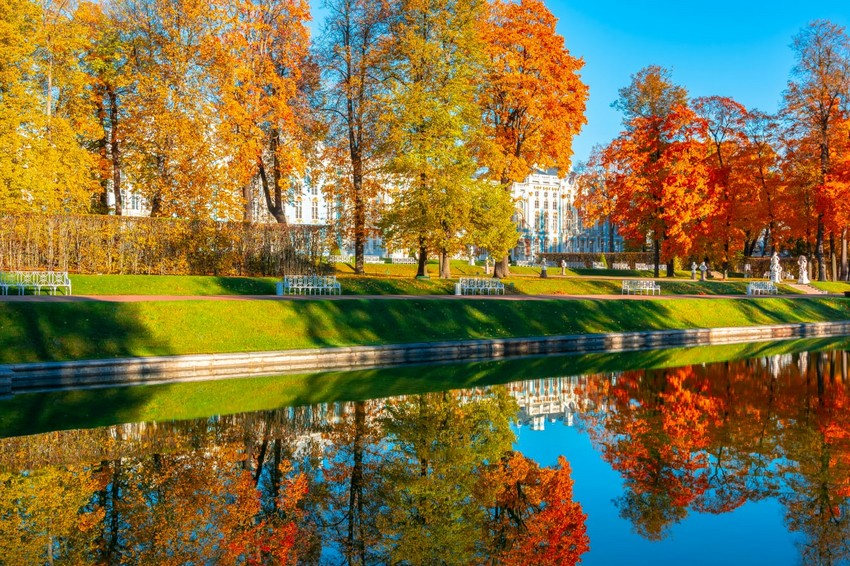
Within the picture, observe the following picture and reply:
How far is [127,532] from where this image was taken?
323 inches

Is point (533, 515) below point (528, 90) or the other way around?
below

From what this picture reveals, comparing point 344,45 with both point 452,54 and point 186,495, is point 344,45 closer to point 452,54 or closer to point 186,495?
point 452,54

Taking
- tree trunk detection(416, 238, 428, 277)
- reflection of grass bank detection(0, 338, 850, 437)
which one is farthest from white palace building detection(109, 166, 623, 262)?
reflection of grass bank detection(0, 338, 850, 437)

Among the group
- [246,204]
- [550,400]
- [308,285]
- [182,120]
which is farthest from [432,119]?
[550,400]

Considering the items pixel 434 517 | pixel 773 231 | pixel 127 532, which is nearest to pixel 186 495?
pixel 127 532

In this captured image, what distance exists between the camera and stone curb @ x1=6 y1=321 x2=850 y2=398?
1819 cm

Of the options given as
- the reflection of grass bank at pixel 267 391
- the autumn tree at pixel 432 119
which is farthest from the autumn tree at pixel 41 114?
the reflection of grass bank at pixel 267 391

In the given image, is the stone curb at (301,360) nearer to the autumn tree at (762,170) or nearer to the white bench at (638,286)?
the white bench at (638,286)

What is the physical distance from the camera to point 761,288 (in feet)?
146

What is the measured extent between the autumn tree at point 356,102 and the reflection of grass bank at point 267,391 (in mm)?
15917

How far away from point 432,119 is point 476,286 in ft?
26.2

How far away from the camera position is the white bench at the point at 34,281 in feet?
85.8

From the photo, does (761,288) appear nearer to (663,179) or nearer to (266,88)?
(663,179)

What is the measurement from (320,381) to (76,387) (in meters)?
5.60
